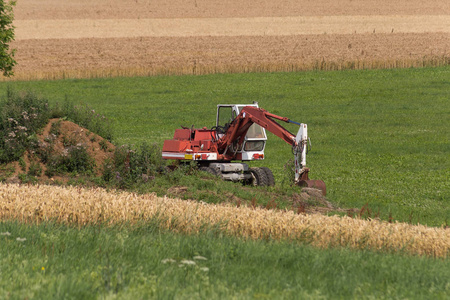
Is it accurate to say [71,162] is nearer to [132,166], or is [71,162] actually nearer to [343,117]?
[132,166]

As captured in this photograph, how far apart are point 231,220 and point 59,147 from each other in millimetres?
9113

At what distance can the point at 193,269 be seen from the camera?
7359mm

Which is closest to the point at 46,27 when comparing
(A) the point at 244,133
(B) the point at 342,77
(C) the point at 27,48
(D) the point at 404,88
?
(C) the point at 27,48

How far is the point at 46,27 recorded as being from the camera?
69.2 meters

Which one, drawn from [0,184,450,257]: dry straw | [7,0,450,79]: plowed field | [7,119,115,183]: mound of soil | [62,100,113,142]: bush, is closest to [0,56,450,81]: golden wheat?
[7,0,450,79]: plowed field

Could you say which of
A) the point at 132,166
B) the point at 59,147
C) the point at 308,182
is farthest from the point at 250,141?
the point at 59,147

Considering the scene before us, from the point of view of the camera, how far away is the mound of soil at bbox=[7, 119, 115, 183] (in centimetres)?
1727

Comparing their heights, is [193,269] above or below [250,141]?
below

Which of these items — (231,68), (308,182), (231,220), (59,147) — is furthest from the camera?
(231,68)

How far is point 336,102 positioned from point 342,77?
6761mm

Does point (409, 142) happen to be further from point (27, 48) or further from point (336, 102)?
point (27, 48)

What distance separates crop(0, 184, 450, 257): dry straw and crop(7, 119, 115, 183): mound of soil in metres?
4.89

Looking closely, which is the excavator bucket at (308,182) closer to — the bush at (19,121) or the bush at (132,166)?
the bush at (132,166)

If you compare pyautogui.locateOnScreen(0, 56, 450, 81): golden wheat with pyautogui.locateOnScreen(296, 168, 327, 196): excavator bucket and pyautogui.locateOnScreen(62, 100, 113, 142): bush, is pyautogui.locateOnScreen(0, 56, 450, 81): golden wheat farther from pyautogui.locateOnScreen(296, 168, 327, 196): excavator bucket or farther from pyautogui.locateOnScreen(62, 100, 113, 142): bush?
pyautogui.locateOnScreen(296, 168, 327, 196): excavator bucket
